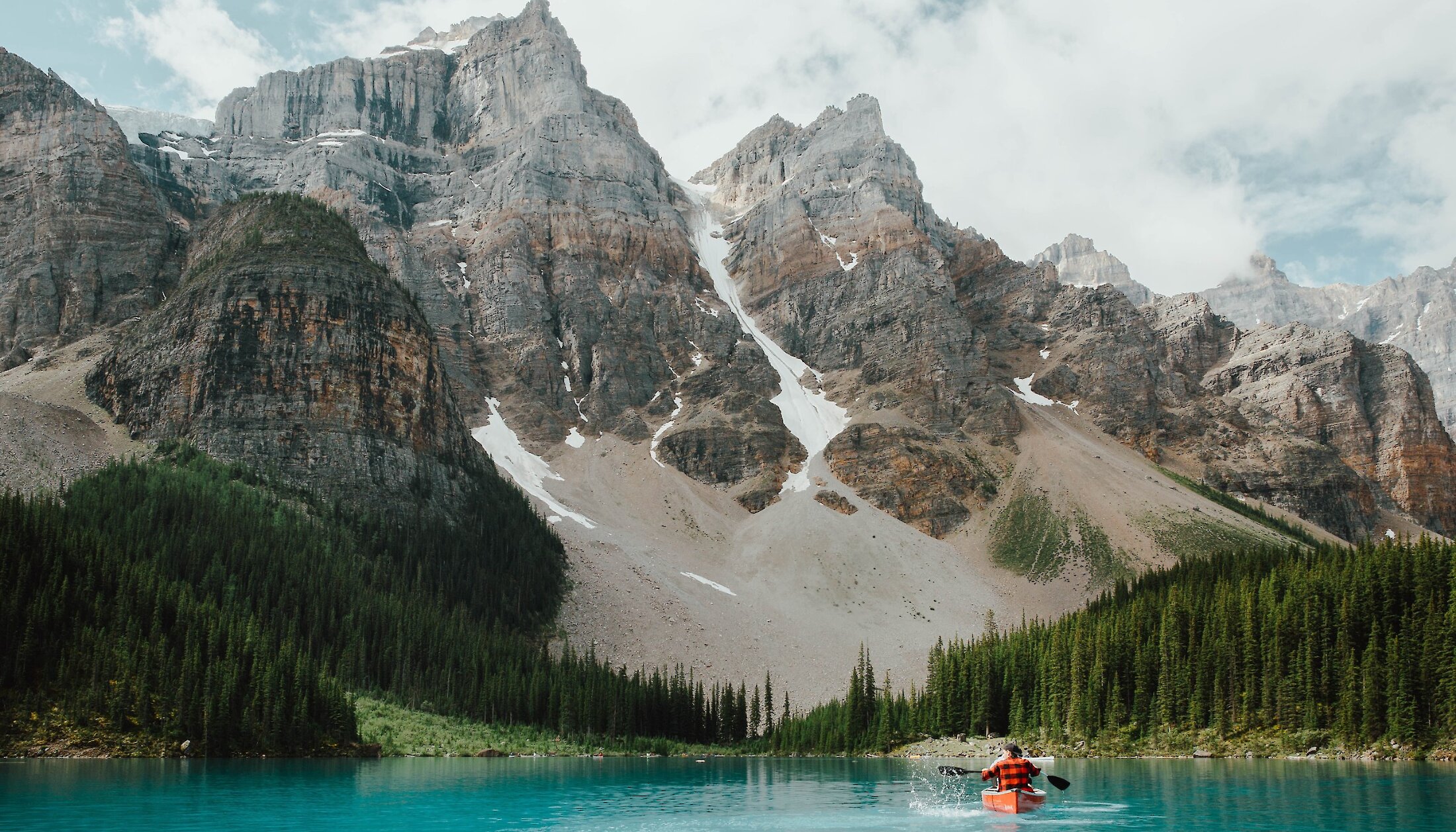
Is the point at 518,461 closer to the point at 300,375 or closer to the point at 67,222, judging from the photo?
the point at 300,375

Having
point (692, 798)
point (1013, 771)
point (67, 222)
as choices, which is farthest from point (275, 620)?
point (67, 222)

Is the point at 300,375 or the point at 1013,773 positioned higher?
the point at 300,375

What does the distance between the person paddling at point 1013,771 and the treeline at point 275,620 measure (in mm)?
54310

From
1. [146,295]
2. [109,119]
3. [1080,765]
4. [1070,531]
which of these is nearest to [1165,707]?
[1080,765]

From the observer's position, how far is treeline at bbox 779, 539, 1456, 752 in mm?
64438

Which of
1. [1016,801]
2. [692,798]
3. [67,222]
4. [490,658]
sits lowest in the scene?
[692,798]

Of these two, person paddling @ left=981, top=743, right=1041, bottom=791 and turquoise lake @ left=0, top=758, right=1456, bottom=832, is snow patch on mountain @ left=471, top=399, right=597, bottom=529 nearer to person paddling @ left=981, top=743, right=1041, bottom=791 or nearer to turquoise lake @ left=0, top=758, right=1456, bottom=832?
turquoise lake @ left=0, top=758, right=1456, bottom=832

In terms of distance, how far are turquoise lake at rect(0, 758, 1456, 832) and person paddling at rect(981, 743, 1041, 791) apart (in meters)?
1.43

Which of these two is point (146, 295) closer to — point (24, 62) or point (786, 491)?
point (24, 62)

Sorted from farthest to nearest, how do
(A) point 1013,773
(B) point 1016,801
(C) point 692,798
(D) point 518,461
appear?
(D) point 518,461
(C) point 692,798
(A) point 1013,773
(B) point 1016,801

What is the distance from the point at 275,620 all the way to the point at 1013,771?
3072 inches

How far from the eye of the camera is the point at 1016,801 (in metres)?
43.5

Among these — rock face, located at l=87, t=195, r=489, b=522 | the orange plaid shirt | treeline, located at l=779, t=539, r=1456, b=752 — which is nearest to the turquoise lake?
the orange plaid shirt

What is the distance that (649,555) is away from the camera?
156 metres
